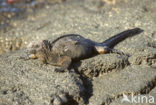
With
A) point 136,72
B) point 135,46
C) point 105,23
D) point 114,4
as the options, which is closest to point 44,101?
point 136,72

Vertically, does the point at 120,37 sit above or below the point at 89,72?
above

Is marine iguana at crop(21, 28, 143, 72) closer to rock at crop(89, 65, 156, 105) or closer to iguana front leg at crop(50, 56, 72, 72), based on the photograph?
iguana front leg at crop(50, 56, 72, 72)

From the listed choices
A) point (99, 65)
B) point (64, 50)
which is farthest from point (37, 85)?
point (99, 65)

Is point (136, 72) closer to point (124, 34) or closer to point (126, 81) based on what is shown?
point (126, 81)

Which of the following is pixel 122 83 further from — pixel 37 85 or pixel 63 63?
pixel 37 85

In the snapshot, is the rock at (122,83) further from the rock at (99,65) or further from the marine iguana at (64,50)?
the marine iguana at (64,50)

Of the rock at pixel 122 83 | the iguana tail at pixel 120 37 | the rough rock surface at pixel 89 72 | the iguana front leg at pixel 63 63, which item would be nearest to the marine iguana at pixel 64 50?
the iguana front leg at pixel 63 63
